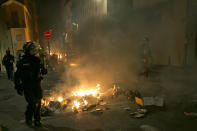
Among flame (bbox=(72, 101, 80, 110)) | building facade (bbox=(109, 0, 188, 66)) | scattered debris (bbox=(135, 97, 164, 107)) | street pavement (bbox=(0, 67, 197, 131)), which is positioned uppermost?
building facade (bbox=(109, 0, 188, 66))

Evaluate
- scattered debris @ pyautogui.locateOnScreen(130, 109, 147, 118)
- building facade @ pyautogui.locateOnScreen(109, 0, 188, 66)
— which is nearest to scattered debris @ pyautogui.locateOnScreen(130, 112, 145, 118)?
scattered debris @ pyautogui.locateOnScreen(130, 109, 147, 118)

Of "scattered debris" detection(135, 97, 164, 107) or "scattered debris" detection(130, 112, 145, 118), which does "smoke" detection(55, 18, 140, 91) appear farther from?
"scattered debris" detection(130, 112, 145, 118)

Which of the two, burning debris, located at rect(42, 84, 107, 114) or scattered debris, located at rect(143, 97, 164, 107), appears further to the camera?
burning debris, located at rect(42, 84, 107, 114)

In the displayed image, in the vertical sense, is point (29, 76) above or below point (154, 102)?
above

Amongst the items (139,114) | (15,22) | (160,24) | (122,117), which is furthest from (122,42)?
(15,22)

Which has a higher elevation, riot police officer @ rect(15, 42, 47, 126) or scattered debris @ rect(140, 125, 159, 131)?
riot police officer @ rect(15, 42, 47, 126)

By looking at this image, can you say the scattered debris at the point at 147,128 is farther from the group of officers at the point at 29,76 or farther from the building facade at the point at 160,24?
the building facade at the point at 160,24

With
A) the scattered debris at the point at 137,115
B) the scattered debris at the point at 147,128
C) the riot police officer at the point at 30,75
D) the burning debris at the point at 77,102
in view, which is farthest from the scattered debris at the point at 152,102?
the riot police officer at the point at 30,75

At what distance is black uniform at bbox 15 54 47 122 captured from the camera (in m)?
3.31

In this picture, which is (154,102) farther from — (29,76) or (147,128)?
(29,76)

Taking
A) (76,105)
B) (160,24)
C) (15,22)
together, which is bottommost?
(76,105)

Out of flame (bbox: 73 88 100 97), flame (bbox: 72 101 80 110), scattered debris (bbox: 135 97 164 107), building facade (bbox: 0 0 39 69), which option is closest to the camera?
scattered debris (bbox: 135 97 164 107)

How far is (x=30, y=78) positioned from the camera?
3.37 m

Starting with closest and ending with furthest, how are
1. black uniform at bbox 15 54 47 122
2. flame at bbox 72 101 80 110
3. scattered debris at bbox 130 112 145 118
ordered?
black uniform at bbox 15 54 47 122
scattered debris at bbox 130 112 145 118
flame at bbox 72 101 80 110
